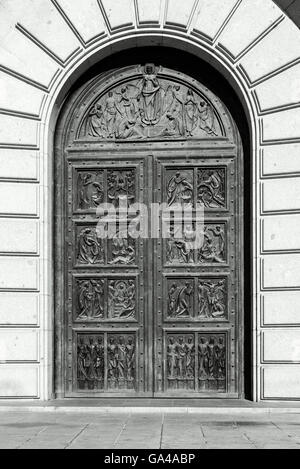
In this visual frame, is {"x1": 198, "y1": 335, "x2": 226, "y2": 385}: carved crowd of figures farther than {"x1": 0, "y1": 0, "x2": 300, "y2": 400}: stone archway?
Yes

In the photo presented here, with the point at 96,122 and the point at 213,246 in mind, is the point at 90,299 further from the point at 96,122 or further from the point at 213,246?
the point at 96,122

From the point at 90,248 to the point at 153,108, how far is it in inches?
113

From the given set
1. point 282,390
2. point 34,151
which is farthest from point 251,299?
point 34,151

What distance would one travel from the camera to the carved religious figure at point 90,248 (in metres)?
17.8

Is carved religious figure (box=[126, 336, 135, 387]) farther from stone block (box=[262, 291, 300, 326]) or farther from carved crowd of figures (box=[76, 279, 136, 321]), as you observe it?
stone block (box=[262, 291, 300, 326])

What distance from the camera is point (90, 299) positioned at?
1781cm

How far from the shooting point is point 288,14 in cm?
1706

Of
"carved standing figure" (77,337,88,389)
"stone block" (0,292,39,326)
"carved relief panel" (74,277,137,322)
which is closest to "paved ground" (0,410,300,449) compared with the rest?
"carved standing figure" (77,337,88,389)

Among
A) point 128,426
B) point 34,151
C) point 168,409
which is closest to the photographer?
point 128,426

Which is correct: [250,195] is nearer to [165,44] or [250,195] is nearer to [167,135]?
[167,135]

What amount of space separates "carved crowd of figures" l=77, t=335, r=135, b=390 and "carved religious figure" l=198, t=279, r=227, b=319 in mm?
1482

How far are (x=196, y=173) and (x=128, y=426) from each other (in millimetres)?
5384

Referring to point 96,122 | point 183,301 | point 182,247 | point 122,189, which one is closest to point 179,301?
point 183,301

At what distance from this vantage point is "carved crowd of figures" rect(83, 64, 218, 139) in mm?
17891
